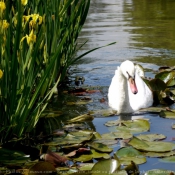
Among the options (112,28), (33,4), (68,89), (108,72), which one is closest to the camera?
(33,4)

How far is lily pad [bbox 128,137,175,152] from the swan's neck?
1238 mm

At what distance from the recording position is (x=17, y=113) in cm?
420

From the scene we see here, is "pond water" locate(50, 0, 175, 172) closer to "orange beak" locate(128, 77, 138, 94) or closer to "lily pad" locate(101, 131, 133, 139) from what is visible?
"lily pad" locate(101, 131, 133, 139)

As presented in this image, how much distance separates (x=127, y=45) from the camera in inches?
369

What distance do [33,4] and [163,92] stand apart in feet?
5.82

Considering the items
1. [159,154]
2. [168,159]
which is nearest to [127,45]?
[159,154]

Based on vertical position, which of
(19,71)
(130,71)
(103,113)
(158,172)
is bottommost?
(103,113)

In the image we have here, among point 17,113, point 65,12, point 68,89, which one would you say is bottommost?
point 68,89

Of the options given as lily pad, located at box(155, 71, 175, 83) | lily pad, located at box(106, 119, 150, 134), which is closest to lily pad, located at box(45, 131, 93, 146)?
lily pad, located at box(106, 119, 150, 134)

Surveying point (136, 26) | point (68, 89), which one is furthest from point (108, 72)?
point (136, 26)

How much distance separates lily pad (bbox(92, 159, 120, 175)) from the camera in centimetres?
374

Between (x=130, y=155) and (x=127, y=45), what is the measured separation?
17.5ft

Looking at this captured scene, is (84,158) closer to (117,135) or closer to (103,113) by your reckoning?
(117,135)

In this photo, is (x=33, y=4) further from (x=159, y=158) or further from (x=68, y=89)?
(x=159, y=158)
